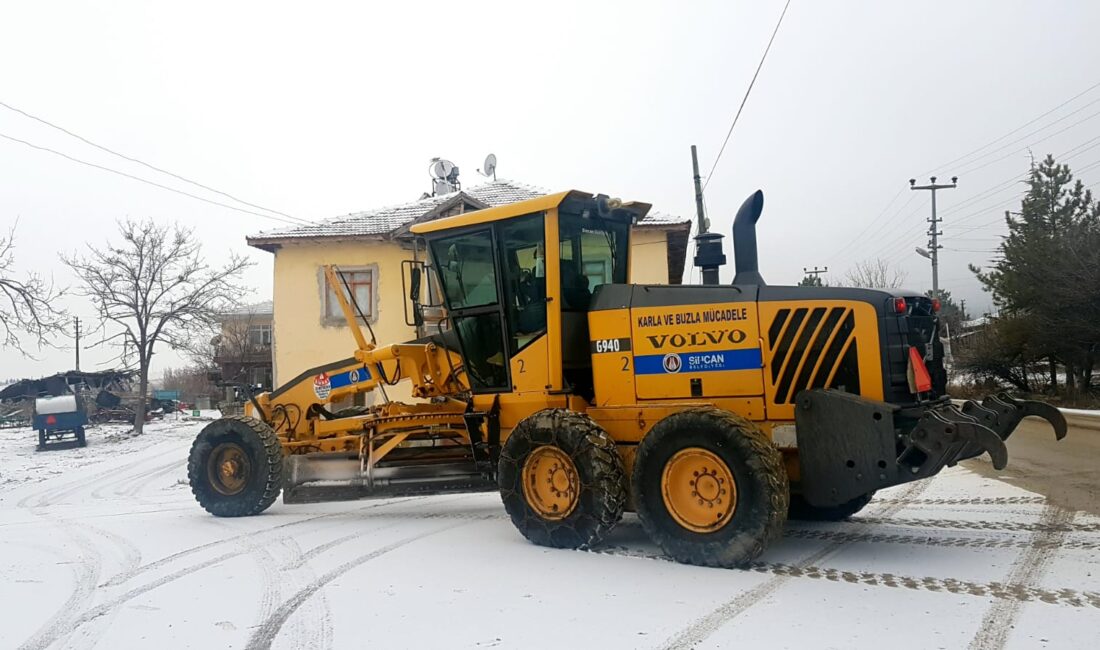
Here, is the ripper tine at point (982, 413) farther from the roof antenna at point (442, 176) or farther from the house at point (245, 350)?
the roof antenna at point (442, 176)

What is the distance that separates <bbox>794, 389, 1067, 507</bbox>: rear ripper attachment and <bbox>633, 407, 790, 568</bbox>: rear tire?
315mm

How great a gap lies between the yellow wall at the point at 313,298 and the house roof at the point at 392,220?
0.33 meters

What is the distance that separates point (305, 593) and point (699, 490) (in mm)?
2735

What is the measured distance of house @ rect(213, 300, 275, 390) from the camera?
2412cm

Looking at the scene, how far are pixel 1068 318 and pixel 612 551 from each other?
22.1 m

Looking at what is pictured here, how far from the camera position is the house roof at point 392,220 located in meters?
18.0

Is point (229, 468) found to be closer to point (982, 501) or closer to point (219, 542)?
point (219, 542)

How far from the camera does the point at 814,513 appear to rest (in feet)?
22.7

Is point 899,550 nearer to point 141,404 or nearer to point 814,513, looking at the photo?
point 814,513

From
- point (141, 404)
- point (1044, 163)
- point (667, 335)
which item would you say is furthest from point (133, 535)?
point (1044, 163)

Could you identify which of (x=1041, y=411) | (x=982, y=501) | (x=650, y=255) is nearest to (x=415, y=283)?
(x=1041, y=411)

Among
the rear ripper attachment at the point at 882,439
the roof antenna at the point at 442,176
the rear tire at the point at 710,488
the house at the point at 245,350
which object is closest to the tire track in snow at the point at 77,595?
the house at the point at 245,350

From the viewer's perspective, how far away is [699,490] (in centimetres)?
554

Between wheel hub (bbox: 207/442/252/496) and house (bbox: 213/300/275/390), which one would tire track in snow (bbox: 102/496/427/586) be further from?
house (bbox: 213/300/275/390)
